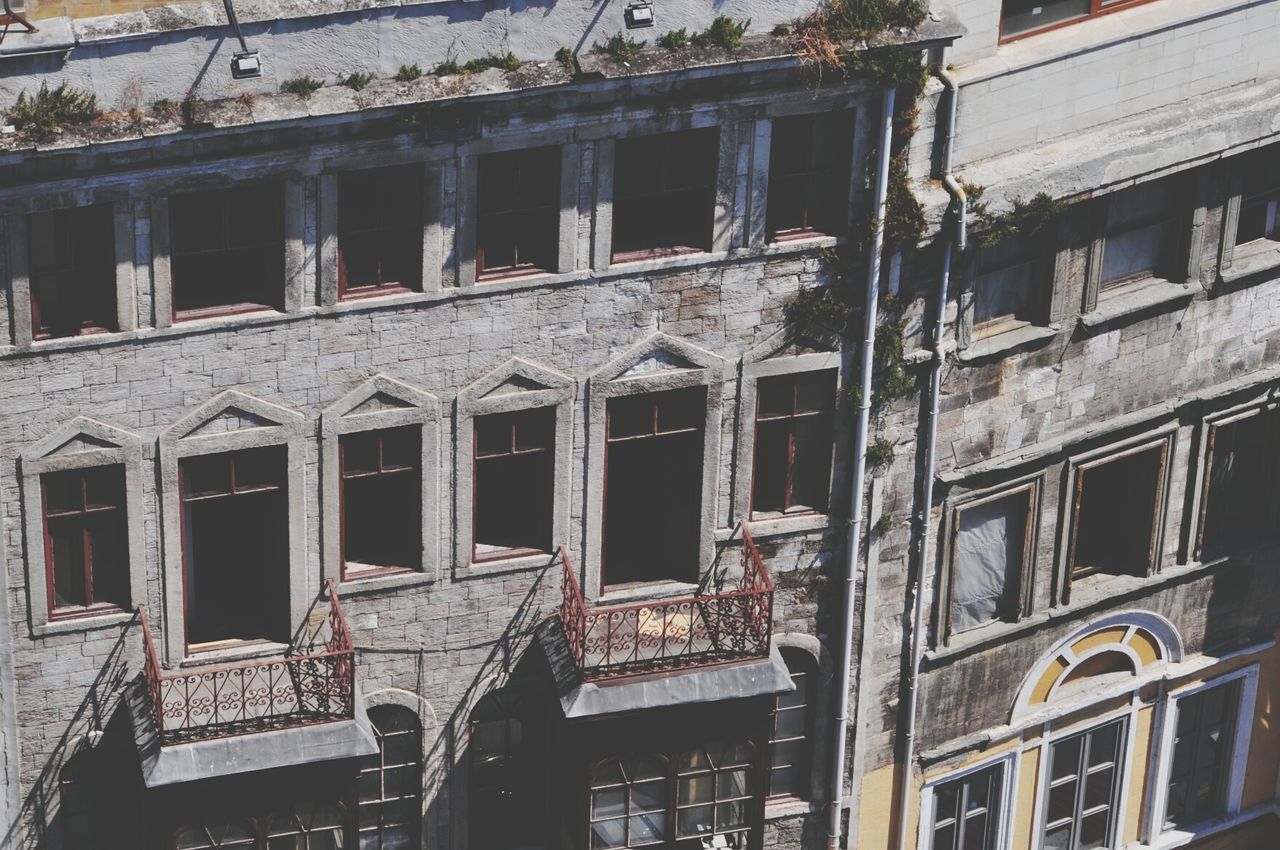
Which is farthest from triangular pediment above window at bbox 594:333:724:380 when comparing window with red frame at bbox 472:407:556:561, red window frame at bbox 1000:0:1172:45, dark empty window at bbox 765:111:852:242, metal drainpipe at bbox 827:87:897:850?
red window frame at bbox 1000:0:1172:45

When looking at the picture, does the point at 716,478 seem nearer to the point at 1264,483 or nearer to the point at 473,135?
the point at 473,135

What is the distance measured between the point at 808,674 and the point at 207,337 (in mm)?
10036

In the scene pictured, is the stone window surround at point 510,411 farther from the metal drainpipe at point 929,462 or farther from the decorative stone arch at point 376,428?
the metal drainpipe at point 929,462

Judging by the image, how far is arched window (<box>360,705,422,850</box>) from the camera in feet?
116

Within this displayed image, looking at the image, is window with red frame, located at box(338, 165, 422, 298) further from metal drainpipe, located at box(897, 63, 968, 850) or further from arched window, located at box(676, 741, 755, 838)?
arched window, located at box(676, 741, 755, 838)

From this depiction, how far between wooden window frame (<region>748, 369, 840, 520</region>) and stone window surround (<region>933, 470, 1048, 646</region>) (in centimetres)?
204

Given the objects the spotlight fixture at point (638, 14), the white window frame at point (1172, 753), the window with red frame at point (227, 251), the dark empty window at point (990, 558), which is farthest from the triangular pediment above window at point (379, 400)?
the white window frame at point (1172, 753)

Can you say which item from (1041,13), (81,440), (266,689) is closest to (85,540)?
(81,440)

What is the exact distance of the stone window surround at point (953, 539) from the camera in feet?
124

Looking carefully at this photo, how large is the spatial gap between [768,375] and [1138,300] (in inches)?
232

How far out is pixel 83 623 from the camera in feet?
109

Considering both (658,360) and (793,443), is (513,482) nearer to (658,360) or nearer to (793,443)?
(658,360)

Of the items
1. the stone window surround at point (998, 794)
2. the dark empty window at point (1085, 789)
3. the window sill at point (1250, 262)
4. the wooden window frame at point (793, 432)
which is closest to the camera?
the wooden window frame at point (793, 432)

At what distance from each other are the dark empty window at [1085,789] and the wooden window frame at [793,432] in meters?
6.66
